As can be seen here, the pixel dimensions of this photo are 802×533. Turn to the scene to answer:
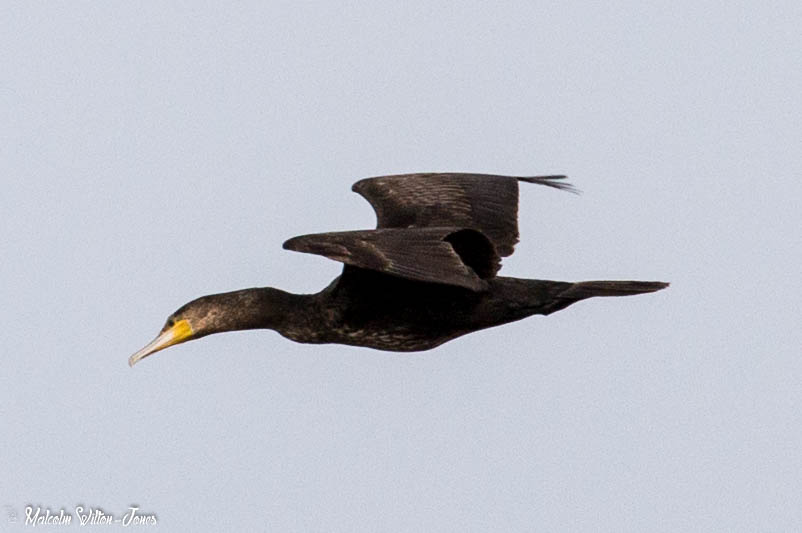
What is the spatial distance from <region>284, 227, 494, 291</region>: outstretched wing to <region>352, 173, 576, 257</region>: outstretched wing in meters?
1.95

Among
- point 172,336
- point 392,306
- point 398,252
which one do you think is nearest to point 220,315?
point 172,336

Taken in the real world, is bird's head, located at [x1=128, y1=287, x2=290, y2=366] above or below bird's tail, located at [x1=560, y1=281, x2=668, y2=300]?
below

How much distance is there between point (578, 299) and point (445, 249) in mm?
1540

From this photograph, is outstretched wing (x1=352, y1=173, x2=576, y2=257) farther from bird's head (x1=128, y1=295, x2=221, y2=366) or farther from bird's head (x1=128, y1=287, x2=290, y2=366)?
bird's head (x1=128, y1=295, x2=221, y2=366)

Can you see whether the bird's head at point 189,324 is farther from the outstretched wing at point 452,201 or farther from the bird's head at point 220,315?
the outstretched wing at point 452,201

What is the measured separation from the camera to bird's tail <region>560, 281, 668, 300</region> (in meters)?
10.6

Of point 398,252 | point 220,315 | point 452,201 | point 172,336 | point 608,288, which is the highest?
point 452,201

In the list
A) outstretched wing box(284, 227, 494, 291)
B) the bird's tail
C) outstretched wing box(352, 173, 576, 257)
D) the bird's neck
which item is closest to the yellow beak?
the bird's neck

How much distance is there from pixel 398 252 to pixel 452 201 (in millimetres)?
2779

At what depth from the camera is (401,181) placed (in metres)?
12.4

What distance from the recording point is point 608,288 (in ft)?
34.8

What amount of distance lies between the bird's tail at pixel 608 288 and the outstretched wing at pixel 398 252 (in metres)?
1.06

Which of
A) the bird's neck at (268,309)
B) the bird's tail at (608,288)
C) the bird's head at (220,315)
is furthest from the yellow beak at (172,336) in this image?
the bird's tail at (608,288)

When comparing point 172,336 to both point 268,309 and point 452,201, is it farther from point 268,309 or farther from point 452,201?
point 452,201
